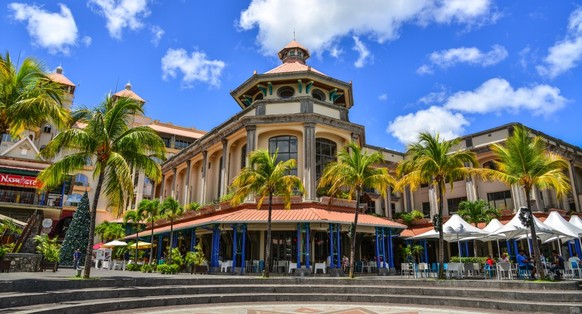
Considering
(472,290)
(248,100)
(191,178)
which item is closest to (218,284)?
(472,290)

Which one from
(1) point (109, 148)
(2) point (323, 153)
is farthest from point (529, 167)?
(1) point (109, 148)

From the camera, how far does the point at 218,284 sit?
1592cm

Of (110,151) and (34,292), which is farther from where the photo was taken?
(110,151)

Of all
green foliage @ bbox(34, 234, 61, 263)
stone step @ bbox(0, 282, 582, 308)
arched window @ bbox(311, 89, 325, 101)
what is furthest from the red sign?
stone step @ bbox(0, 282, 582, 308)

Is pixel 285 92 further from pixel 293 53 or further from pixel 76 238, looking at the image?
pixel 76 238

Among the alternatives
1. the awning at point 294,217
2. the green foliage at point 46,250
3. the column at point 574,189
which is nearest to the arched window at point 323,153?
the awning at point 294,217

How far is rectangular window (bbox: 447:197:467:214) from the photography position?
34.8 metres

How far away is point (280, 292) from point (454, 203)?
25162mm

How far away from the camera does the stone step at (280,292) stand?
10318mm

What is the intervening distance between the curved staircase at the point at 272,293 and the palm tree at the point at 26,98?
5.26 m

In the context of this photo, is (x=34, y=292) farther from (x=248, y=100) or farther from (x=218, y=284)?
(x=248, y=100)

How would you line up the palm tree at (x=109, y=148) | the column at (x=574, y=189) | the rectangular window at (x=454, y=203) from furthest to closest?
1. the rectangular window at (x=454, y=203)
2. the column at (x=574, y=189)
3. the palm tree at (x=109, y=148)

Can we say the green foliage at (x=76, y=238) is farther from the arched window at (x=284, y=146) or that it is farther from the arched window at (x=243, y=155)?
the arched window at (x=284, y=146)

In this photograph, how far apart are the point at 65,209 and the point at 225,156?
100 feet
